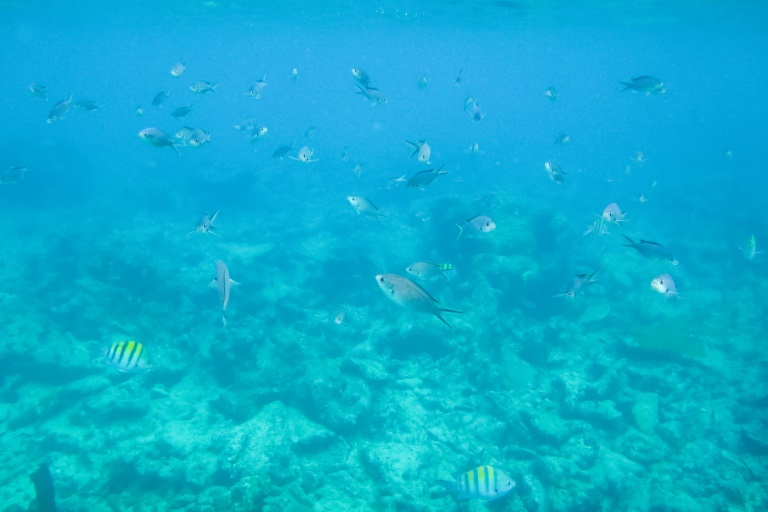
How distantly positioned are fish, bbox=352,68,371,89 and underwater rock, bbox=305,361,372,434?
21.4 feet

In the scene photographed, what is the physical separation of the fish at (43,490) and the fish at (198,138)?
6.23 metres

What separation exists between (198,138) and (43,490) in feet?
22.0

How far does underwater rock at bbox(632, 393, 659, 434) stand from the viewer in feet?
29.7

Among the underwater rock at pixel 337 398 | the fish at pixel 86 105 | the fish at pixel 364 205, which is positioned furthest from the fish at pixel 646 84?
the fish at pixel 86 105

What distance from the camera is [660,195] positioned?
103ft

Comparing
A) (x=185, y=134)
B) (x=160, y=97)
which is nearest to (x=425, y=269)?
(x=185, y=134)

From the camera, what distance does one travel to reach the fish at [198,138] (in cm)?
874

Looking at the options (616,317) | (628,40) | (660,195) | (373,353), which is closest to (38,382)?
(373,353)

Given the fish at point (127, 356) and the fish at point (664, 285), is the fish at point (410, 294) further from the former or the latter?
the fish at point (664, 285)

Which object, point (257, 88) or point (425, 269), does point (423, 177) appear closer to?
point (425, 269)

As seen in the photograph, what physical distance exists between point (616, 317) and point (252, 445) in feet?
39.1

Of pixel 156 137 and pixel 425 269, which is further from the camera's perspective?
pixel 156 137

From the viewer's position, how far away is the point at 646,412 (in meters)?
9.28

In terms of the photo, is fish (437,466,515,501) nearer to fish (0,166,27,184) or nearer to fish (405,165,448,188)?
fish (405,165,448,188)
